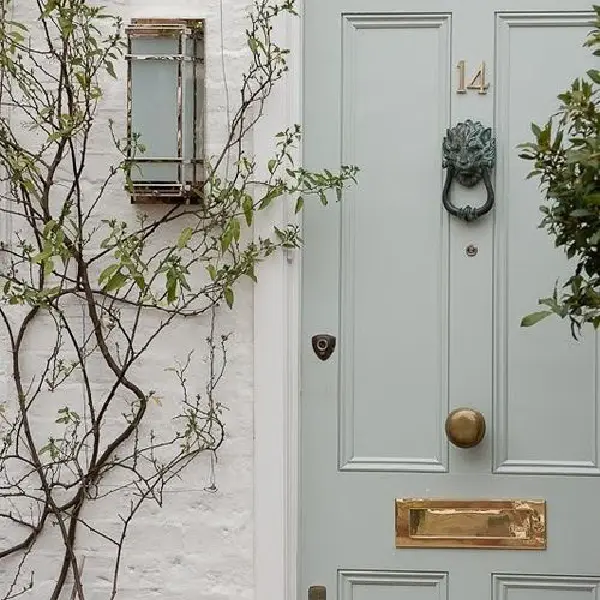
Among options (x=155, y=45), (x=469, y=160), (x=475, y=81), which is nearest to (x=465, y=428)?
(x=469, y=160)

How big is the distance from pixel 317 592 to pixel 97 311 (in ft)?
3.13

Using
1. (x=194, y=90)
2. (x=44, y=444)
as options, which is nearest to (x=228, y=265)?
(x=194, y=90)

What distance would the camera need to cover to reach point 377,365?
121 inches

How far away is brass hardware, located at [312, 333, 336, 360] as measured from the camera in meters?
3.07

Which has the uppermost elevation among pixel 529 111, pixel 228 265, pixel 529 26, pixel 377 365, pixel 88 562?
pixel 529 26

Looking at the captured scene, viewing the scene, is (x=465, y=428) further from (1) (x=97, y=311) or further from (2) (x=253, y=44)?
(2) (x=253, y=44)

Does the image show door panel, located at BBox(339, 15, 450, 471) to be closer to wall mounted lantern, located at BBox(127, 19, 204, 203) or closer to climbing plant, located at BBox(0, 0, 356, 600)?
climbing plant, located at BBox(0, 0, 356, 600)

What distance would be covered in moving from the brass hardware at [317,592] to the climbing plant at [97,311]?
47 centimetres

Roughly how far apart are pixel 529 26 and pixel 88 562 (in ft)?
6.02

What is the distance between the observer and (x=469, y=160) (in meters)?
2.99

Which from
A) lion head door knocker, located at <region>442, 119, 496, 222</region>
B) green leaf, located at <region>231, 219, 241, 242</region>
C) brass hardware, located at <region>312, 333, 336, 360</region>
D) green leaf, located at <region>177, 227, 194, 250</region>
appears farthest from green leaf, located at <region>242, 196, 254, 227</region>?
lion head door knocker, located at <region>442, 119, 496, 222</region>

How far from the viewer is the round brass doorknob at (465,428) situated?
9.77 feet

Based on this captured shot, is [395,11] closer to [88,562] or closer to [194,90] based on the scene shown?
[194,90]

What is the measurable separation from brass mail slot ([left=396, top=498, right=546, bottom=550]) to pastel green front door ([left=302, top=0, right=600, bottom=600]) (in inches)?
0.6
